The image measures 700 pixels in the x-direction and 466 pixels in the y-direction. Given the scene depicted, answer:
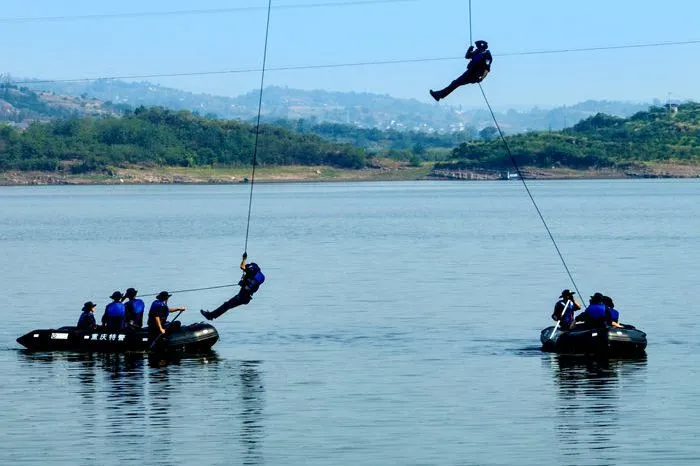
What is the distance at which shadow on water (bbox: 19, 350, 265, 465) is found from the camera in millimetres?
29234

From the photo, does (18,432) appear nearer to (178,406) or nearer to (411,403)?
(178,406)

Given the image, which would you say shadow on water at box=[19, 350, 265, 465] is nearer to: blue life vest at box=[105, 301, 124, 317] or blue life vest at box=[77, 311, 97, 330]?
blue life vest at box=[77, 311, 97, 330]

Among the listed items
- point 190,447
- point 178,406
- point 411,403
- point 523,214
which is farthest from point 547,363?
point 523,214

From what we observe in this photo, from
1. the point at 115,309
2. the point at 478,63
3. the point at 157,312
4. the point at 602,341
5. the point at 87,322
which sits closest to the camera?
the point at 478,63

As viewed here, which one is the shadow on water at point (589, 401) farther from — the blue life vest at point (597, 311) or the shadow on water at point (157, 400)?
the shadow on water at point (157, 400)

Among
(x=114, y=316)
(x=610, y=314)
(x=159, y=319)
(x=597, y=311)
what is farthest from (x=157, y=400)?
(x=610, y=314)

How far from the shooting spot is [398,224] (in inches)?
4776

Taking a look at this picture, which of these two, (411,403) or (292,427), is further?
(411,403)

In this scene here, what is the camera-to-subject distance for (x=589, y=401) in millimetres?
33469

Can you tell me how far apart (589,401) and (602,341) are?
6.62m

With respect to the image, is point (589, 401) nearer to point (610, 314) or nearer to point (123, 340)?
point (610, 314)

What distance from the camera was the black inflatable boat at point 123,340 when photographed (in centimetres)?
4125

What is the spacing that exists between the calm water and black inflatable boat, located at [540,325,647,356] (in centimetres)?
54

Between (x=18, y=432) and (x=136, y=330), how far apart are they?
11589 millimetres
